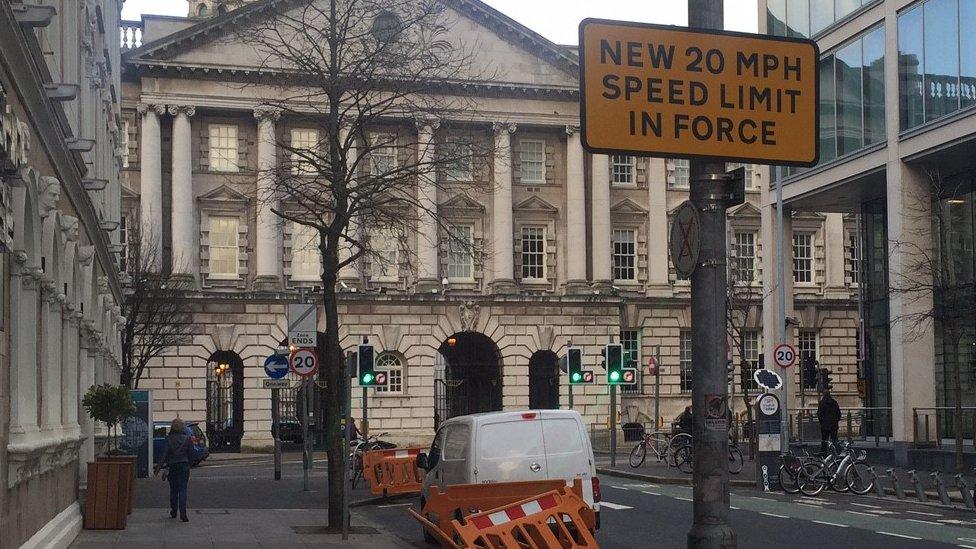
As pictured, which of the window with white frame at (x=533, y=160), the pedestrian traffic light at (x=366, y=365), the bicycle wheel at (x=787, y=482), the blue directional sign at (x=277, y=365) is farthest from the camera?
the window with white frame at (x=533, y=160)

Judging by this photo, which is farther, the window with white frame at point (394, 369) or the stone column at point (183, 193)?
the window with white frame at point (394, 369)

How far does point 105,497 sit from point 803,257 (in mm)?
54312

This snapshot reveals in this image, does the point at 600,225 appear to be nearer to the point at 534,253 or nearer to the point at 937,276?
the point at 534,253

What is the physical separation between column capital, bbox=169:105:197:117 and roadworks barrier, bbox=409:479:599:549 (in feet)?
161

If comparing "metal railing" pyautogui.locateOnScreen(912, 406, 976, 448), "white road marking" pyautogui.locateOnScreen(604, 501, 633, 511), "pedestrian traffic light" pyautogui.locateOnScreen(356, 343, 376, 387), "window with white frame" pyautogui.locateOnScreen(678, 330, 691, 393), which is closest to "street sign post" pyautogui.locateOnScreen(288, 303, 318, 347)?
"white road marking" pyautogui.locateOnScreen(604, 501, 633, 511)

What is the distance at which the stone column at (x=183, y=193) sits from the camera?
Result: 63.1 meters

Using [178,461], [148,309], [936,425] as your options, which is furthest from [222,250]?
[178,461]

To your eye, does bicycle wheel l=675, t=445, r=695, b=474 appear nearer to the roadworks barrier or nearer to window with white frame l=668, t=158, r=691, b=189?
the roadworks barrier

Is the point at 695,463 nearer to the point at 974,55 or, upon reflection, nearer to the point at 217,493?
the point at 217,493

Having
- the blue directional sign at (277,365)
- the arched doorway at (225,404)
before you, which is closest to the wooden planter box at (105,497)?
the blue directional sign at (277,365)

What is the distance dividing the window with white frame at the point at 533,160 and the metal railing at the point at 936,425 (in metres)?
35.2

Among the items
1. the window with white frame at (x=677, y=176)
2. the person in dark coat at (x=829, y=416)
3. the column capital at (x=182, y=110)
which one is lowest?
the person in dark coat at (x=829, y=416)

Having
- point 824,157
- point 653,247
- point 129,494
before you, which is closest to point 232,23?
point 653,247

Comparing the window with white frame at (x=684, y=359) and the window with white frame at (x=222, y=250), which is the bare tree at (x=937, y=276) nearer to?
the window with white frame at (x=684, y=359)
